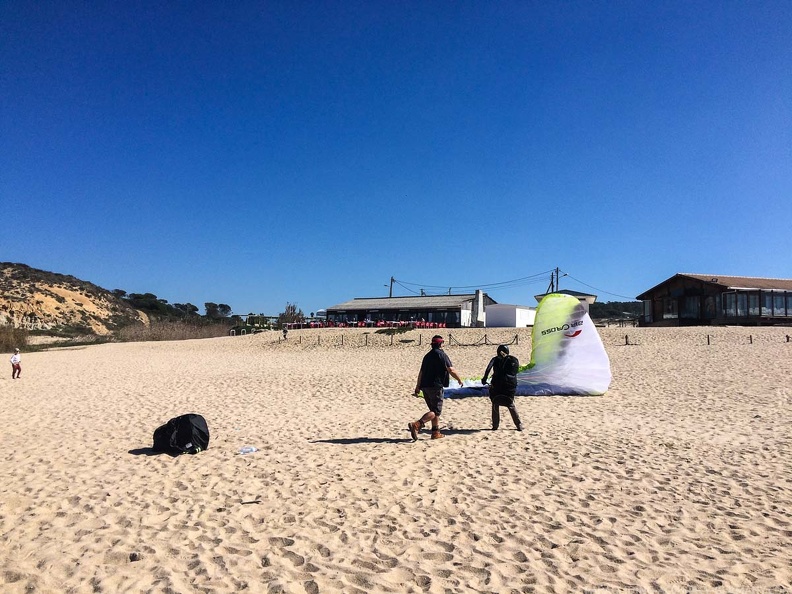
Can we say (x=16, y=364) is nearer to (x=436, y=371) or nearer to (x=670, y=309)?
(x=436, y=371)

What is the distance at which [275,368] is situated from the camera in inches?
897

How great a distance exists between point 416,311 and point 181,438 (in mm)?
39076

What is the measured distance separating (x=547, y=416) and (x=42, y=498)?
348 inches

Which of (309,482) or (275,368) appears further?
(275,368)

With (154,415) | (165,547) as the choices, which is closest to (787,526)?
(165,547)

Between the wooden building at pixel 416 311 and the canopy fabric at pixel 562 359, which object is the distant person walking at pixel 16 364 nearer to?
the canopy fabric at pixel 562 359

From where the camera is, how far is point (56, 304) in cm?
5994

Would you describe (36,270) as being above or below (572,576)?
above

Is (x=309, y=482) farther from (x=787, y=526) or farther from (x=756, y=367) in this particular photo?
(x=756, y=367)

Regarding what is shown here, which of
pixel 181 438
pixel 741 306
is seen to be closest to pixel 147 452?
pixel 181 438

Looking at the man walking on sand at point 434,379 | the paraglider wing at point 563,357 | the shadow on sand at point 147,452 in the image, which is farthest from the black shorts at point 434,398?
the paraglider wing at point 563,357

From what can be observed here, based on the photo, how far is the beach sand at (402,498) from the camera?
4.23 m

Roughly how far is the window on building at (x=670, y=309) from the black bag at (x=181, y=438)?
120 ft

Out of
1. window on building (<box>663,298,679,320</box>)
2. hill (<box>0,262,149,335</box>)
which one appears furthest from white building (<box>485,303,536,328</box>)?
hill (<box>0,262,149,335</box>)
